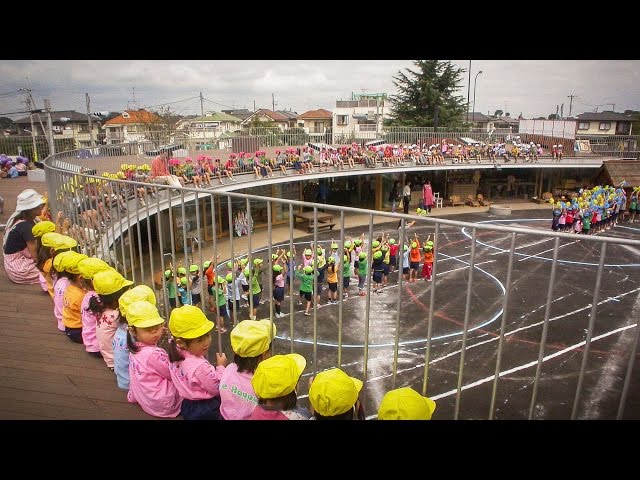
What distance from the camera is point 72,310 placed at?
4371 mm

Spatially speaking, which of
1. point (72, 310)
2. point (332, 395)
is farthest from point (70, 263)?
→ point (332, 395)

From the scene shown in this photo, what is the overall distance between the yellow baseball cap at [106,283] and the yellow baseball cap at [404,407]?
2.60 m

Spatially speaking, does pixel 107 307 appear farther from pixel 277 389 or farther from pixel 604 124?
pixel 604 124

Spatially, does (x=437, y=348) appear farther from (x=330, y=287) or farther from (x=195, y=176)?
(x=195, y=176)

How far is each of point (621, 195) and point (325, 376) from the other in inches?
993

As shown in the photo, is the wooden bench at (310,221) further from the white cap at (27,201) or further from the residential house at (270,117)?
the residential house at (270,117)

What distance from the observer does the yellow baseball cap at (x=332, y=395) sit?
2.63 m

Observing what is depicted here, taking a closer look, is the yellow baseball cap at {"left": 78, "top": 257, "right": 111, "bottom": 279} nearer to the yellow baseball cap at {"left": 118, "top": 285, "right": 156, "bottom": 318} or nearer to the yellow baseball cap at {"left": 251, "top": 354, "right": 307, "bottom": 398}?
the yellow baseball cap at {"left": 118, "top": 285, "right": 156, "bottom": 318}

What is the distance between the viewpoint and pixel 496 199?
103 ft

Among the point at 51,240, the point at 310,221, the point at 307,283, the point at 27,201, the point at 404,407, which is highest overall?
the point at 27,201

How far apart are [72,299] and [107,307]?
0.59 m

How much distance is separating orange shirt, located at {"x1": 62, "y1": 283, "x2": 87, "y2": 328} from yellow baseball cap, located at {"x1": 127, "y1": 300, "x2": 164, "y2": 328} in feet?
4.09

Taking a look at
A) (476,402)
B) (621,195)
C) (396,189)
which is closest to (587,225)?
(621,195)

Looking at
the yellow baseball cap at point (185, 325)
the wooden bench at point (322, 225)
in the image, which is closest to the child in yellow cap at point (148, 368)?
the yellow baseball cap at point (185, 325)
